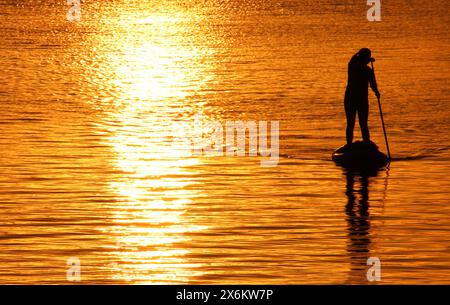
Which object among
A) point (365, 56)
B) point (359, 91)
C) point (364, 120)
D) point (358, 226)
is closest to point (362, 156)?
point (364, 120)

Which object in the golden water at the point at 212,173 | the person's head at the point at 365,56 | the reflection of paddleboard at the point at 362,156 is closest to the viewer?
the golden water at the point at 212,173

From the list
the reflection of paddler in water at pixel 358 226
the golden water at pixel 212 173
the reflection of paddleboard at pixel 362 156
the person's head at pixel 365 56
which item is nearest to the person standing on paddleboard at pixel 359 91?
the person's head at pixel 365 56

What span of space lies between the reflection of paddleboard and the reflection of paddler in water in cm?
41

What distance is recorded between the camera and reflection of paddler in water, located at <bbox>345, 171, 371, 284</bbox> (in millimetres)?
16877

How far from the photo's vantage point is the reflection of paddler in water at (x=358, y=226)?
16877mm

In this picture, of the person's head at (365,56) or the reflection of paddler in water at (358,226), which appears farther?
the person's head at (365,56)

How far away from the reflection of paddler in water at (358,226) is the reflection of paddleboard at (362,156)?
41 centimetres

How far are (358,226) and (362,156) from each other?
4645mm

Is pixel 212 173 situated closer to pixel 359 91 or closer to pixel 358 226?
pixel 359 91

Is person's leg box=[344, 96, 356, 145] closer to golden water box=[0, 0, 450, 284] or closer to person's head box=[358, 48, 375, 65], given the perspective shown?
golden water box=[0, 0, 450, 284]

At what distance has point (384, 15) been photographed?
61.5 metres

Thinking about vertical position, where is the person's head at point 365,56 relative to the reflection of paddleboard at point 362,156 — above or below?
above

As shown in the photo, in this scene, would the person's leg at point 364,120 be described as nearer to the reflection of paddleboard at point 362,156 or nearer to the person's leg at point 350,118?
the person's leg at point 350,118

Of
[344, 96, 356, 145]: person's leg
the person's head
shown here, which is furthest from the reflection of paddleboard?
the person's head
